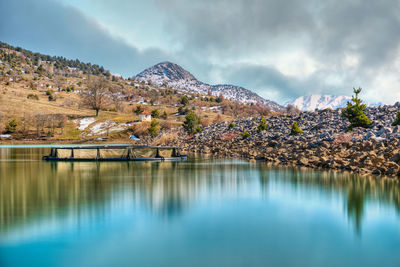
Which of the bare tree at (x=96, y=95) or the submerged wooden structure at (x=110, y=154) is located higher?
the bare tree at (x=96, y=95)

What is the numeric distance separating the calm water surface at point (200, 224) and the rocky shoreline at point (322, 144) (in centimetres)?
534

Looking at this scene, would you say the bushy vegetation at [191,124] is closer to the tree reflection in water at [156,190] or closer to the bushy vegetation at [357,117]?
the bushy vegetation at [357,117]

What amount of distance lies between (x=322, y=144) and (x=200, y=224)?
23862 millimetres

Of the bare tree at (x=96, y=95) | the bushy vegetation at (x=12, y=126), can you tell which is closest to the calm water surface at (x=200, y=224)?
the bushy vegetation at (x=12, y=126)

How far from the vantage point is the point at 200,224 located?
10133 mm

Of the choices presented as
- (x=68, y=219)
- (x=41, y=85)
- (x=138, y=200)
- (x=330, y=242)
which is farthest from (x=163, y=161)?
(x=41, y=85)

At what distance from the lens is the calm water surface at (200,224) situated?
7.52 m

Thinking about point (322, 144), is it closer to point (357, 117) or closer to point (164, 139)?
point (357, 117)

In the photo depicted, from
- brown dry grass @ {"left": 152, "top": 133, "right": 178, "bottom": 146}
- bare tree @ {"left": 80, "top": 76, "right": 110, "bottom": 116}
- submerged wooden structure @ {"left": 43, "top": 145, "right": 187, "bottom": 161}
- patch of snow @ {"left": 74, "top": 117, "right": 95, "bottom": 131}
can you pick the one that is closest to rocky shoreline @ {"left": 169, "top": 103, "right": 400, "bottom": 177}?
submerged wooden structure @ {"left": 43, "top": 145, "right": 187, "bottom": 161}

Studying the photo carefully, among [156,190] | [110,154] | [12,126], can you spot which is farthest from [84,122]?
[156,190]

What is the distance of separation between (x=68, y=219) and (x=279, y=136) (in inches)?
1362

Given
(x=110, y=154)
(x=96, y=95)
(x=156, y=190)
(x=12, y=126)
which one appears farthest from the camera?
(x=96, y=95)

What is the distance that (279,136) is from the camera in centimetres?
4200

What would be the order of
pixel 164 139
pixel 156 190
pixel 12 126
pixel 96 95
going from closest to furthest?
pixel 156 190 → pixel 164 139 → pixel 12 126 → pixel 96 95
